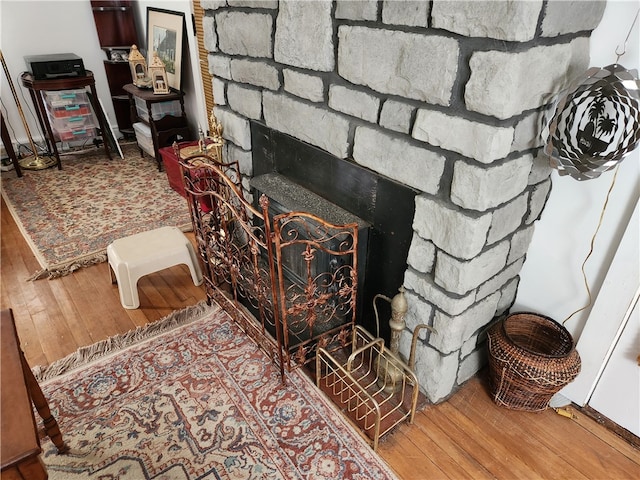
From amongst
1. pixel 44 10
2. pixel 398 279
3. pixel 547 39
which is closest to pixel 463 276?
pixel 398 279

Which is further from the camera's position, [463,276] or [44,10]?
[44,10]

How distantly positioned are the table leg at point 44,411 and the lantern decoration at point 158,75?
2.96 metres

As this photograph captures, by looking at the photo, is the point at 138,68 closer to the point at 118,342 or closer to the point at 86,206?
the point at 86,206

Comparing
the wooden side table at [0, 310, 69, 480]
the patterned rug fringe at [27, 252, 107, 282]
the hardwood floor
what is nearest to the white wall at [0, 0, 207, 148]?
the patterned rug fringe at [27, 252, 107, 282]

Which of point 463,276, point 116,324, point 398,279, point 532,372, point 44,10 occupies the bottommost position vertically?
point 116,324

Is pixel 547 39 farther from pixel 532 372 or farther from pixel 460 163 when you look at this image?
pixel 532 372

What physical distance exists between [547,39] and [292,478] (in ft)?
5.52

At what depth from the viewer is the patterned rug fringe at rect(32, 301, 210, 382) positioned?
6.77ft

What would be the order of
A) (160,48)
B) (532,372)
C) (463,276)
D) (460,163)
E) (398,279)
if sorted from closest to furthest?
(460,163), (463,276), (532,372), (398,279), (160,48)

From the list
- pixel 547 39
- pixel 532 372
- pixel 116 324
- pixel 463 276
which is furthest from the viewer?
pixel 116 324

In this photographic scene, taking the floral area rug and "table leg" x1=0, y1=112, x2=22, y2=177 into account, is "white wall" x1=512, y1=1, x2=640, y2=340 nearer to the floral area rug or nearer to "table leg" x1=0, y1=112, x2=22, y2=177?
the floral area rug

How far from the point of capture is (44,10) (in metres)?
4.11

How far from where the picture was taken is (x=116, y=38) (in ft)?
14.3

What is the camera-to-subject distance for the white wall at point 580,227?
139 cm
